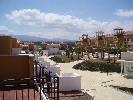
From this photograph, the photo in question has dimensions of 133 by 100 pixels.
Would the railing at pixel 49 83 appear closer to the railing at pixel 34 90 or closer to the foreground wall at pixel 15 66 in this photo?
the railing at pixel 34 90

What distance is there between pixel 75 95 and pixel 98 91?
5.57 meters

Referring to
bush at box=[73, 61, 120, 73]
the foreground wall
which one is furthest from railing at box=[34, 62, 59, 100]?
bush at box=[73, 61, 120, 73]

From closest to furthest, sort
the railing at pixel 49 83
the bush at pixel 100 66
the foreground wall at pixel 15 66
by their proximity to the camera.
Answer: the railing at pixel 49 83, the foreground wall at pixel 15 66, the bush at pixel 100 66

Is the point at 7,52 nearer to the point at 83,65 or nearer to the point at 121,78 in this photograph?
the point at 121,78

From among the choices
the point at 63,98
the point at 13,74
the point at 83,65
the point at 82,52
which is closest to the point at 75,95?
the point at 63,98

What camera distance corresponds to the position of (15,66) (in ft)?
47.1

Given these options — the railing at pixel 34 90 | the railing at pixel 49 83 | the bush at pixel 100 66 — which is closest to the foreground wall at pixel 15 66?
the railing at pixel 34 90

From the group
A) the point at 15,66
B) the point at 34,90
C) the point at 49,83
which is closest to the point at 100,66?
the point at 15,66

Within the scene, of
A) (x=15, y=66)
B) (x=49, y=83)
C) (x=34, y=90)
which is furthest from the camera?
(x=15, y=66)

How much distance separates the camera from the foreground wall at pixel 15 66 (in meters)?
14.2

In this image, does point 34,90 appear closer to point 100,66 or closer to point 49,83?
point 49,83

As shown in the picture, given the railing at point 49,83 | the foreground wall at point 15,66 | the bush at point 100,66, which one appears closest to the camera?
the railing at point 49,83

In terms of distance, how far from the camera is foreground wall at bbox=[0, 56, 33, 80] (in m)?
14.2

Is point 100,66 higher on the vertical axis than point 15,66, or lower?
lower
